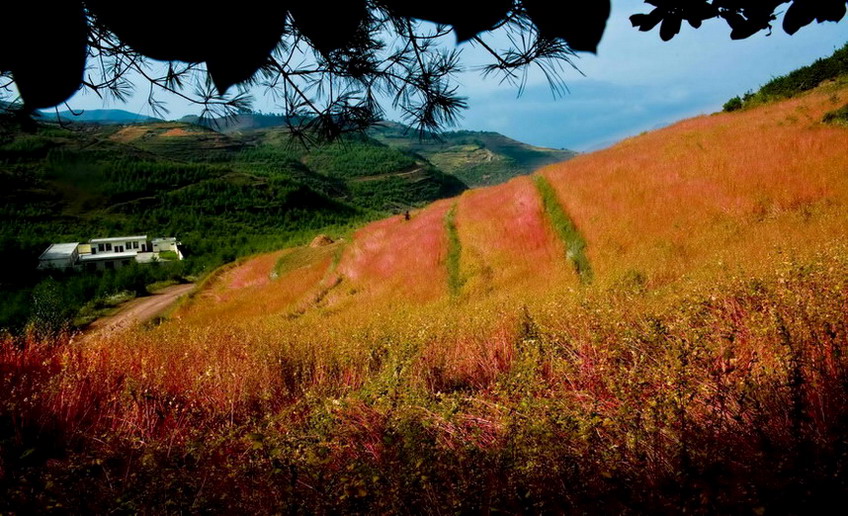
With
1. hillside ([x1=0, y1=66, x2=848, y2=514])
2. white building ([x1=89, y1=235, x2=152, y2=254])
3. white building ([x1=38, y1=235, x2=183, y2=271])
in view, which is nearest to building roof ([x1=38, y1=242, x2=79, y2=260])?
white building ([x1=38, y1=235, x2=183, y2=271])

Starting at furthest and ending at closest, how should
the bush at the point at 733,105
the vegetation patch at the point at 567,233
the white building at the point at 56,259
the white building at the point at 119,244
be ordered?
the white building at the point at 119,244 < the white building at the point at 56,259 < the bush at the point at 733,105 < the vegetation patch at the point at 567,233

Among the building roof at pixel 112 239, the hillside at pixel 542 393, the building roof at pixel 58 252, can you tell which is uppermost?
the building roof at pixel 112 239

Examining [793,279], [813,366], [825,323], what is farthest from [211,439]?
[793,279]

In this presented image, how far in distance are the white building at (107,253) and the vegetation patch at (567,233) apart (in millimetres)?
63244

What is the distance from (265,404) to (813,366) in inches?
221

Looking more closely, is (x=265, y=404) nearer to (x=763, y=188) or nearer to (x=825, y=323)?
(x=825, y=323)

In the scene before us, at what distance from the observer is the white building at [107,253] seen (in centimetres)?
5944

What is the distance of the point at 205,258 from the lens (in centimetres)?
6769

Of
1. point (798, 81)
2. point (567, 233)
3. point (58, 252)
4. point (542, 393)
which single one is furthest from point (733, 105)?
point (58, 252)

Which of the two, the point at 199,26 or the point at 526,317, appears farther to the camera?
the point at 526,317

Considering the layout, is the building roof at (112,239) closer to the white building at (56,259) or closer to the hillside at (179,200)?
the hillside at (179,200)

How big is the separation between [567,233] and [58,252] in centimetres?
7119

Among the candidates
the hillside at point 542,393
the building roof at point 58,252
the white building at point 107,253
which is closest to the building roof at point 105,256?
the white building at point 107,253

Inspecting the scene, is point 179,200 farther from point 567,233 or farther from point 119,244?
point 567,233
